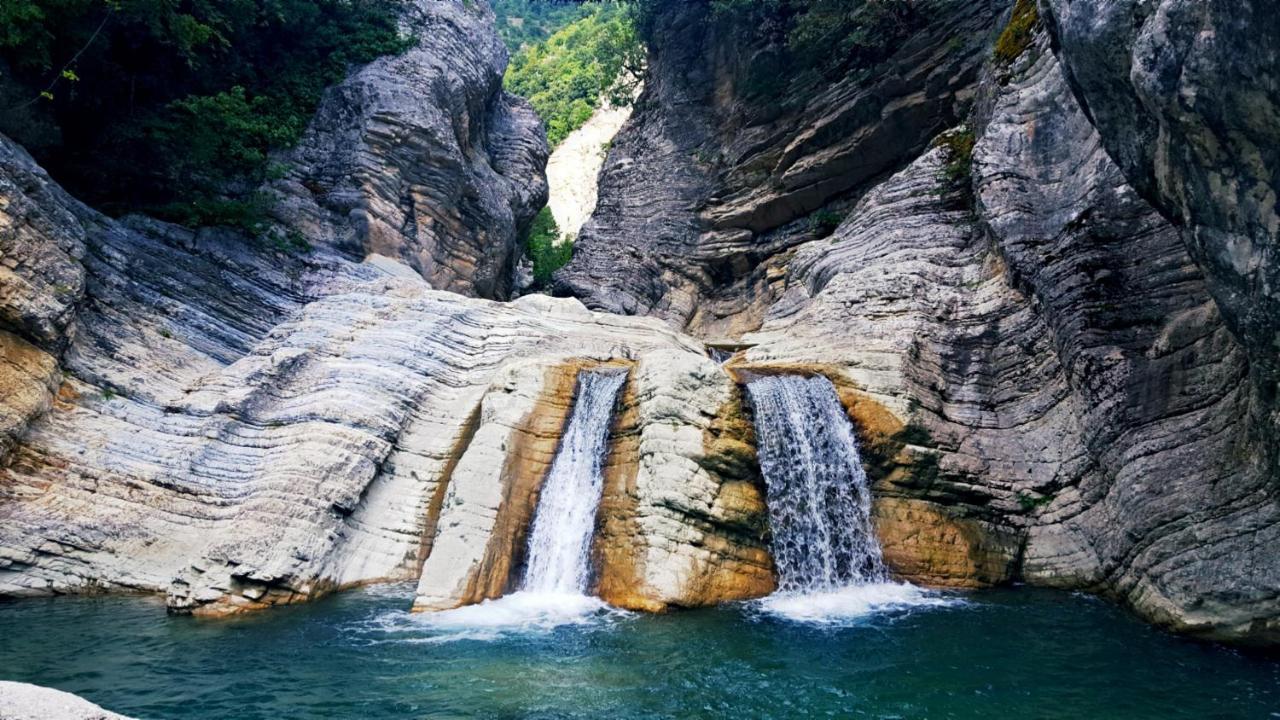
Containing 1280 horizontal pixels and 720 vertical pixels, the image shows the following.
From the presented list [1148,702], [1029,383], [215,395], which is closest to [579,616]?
[1148,702]

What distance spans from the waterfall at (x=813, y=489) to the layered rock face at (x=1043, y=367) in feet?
1.28

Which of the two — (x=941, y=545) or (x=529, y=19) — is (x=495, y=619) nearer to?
(x=941, y=545)

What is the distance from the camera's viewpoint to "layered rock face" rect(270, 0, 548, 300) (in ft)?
72.8

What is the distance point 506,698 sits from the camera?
805cm

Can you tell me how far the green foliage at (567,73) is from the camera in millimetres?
57750

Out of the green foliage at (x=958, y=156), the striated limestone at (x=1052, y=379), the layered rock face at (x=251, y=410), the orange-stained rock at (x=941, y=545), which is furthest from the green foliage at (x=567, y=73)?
the orange-stained rock at (x=941, y=545)

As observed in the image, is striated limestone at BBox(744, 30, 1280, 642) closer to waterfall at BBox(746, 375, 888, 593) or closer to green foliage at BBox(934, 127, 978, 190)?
green foliage at BBox(934, 127, 978, 190)

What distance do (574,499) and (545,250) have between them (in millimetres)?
30945

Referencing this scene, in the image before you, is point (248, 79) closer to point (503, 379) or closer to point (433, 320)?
point (433, 320)

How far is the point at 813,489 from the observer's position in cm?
1320

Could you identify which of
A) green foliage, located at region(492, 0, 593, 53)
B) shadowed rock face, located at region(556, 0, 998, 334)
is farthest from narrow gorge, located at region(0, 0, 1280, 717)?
green foliage, located at region(492, 0, 593, 53)

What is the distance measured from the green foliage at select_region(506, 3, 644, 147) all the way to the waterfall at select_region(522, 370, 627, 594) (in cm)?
2800

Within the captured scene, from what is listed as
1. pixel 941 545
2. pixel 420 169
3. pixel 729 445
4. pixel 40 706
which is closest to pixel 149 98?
pixel 420 169

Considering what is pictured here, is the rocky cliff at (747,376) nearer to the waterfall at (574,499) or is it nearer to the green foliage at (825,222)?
the waterfall at (574,499)
